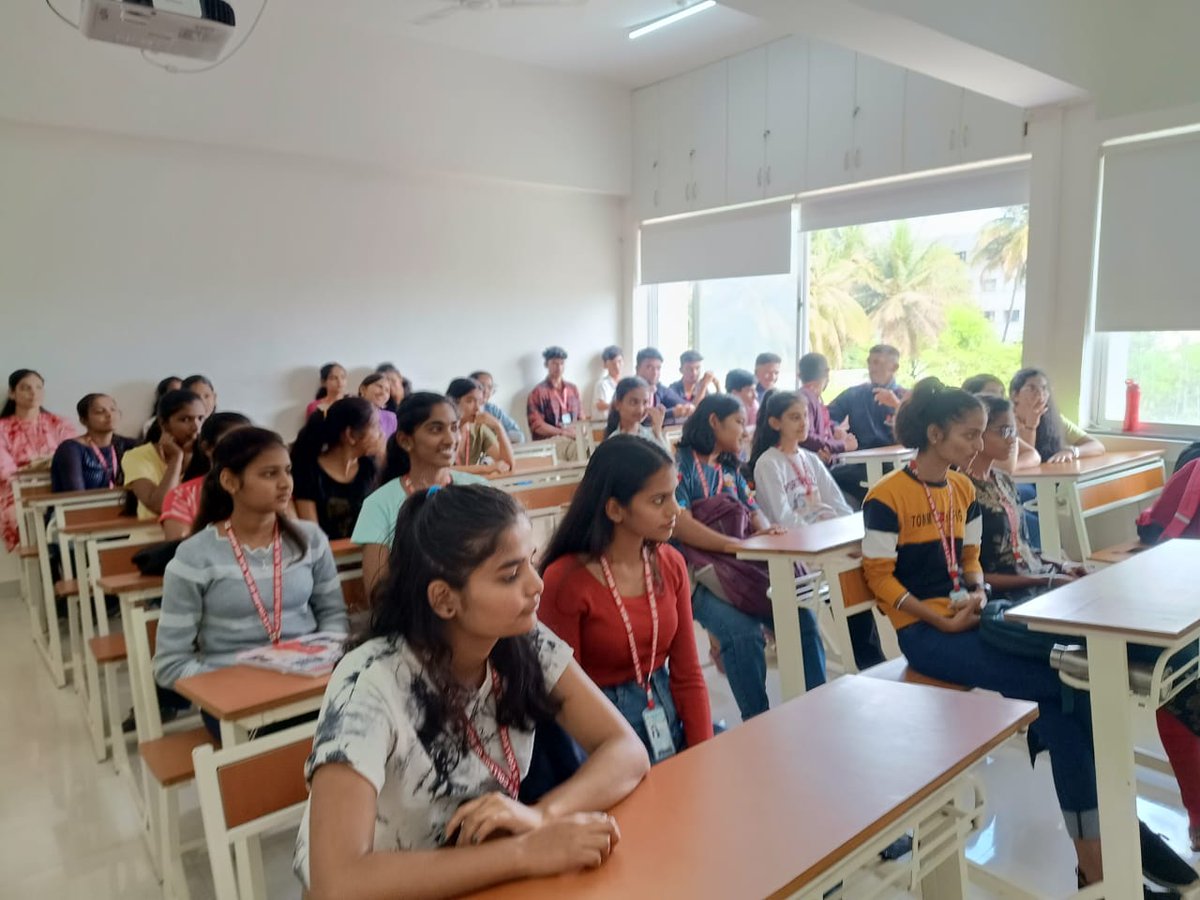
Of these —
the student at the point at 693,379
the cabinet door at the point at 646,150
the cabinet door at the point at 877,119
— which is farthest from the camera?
the cabinet door at the point at 646,150

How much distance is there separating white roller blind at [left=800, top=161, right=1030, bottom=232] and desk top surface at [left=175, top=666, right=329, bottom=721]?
5.25m

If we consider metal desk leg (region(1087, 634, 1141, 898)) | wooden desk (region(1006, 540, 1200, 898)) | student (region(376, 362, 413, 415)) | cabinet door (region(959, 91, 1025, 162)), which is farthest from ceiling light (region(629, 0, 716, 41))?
metal desk leg (region(1087, 634, 1141, 898))

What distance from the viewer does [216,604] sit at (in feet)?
7.04

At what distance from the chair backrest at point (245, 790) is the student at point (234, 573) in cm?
81

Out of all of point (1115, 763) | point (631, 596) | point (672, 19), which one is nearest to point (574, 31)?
point (672, 19)

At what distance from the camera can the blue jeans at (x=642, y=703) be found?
1.79 m

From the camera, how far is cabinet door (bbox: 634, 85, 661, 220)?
779 centimetres

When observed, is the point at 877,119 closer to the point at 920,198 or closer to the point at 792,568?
the point at 920,198

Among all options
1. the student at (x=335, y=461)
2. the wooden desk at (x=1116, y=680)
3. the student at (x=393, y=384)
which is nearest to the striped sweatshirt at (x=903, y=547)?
the wooden desk at (x=1116, y=680)

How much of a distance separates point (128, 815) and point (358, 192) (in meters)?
5.25

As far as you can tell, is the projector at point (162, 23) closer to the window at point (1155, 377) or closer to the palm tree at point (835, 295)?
the palm tree at point (835, 295)

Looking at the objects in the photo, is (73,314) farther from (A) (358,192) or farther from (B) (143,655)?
(B) (143,655)

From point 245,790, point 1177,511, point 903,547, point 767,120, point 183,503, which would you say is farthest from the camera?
point 767,120

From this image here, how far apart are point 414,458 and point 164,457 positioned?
5.69 ft
